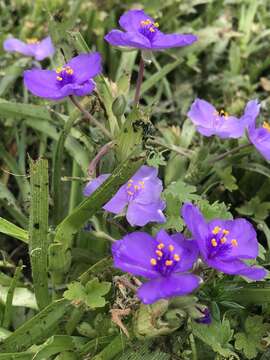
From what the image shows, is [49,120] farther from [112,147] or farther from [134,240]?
[134,240]

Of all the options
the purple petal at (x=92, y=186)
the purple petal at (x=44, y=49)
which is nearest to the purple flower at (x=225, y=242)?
the purple petal at (x=92, y=186)

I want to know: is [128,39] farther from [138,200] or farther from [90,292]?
[90,292]

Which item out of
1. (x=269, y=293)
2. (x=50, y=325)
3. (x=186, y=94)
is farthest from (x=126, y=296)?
(x=186, y=94)

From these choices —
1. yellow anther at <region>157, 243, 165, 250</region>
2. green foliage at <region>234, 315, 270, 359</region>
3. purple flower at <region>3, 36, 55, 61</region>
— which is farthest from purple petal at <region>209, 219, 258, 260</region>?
purple flower at <region>3, 36, 55, 61</region>

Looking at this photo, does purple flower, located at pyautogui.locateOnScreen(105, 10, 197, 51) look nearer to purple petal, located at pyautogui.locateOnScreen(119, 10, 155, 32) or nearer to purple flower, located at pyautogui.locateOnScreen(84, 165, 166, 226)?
purple petal, located at pyautogui.locateOnScreen(119, 10, 155, 32)

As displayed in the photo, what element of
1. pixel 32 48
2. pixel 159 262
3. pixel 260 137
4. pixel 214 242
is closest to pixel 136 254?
pixel 159 262

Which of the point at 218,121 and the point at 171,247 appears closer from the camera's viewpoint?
the point at 171,247

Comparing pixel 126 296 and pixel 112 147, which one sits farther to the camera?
pixel 112 147
